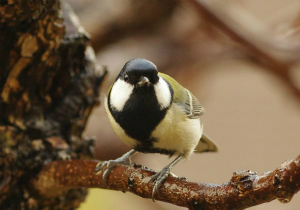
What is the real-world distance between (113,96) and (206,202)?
0.60 meters

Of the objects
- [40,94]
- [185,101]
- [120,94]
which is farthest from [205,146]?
[40,94]

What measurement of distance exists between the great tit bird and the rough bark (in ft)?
1.06

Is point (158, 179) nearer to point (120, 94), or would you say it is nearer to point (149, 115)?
point (149, 115)

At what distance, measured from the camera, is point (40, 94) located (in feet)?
5.72

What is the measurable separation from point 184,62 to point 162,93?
1284 mm

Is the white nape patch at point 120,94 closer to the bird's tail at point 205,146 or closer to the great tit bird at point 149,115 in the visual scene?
the great tit bird at point 149,115

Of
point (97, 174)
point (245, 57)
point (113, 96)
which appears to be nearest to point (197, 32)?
point (245, 57)

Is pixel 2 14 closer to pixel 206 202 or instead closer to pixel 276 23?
pixel 206 202

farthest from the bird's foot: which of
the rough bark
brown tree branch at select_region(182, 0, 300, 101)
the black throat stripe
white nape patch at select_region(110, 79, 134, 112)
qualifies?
brown tree branch at select_region(182, 0, 300, 101)

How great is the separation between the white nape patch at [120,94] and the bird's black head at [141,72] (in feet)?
0.14

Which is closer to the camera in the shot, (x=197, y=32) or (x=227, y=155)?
(x=197, y=32)

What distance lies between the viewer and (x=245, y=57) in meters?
2.41

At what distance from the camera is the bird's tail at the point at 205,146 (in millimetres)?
1935

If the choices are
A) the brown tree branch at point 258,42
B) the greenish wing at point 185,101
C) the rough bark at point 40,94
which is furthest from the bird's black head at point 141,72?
the brown tree branch at point 258,42
